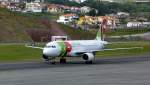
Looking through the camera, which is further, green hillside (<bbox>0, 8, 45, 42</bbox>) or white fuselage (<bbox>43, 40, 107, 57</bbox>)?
green hillside (<bbox>0, 8, 45, 42</bbox>)

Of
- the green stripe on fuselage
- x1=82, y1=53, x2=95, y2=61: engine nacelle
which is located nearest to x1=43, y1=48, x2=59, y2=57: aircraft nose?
the green stripe on fuselage

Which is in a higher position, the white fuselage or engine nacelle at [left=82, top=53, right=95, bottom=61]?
the white fuselage

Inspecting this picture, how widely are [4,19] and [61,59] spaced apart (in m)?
61.1

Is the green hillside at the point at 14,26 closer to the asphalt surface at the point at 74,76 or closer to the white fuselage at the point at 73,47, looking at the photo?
the white fuselage at the point at 73,47

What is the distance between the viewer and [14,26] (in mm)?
118000

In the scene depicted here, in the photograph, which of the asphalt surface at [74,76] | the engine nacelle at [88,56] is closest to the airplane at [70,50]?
the engine nacelle at [88,56]

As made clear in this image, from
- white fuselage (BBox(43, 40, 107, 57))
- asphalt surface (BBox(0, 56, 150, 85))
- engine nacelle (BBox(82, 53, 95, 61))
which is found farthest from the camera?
engine nacelle (BBox(82, 53, 95, 61))

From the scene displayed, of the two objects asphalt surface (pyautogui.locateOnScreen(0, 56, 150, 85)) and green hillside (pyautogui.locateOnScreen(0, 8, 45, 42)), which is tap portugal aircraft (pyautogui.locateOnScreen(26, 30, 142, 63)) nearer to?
asphalt surface (pyautogui.locateOnScreen(0, 56, 150, 85))

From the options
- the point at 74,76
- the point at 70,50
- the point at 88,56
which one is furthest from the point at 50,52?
the point at 74,76

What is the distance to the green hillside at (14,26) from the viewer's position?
111438mm

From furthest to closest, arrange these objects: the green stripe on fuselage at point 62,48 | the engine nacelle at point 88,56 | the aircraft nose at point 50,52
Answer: the green stripe on fuselage at point 62,48, the engine nacelle at point 88,56, the aircraft nose at point 50,52

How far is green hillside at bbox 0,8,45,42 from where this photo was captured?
111 meters

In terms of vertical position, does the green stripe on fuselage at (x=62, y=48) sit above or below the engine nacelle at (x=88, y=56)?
above

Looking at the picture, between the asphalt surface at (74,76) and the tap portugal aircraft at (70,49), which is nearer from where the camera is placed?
the asphalt surface at (74,76)
